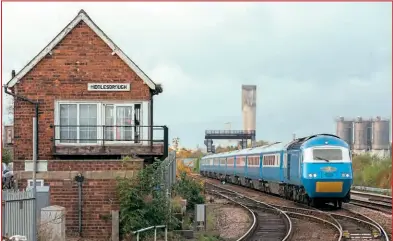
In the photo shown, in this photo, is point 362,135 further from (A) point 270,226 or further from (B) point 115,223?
(B) point 115,223

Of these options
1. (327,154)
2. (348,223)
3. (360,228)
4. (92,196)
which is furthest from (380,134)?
(92,196)

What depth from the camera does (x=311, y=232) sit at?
64.4ft

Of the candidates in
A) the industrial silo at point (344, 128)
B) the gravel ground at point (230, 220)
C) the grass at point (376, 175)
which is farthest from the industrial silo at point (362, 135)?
the gravel ground at point (230, 220)

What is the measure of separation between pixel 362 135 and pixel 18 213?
249ft

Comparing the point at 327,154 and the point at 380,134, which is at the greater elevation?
the point at 380,134

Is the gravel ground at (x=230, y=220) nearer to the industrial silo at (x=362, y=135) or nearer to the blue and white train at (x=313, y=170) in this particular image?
the blue and white train at (x=313, y=170)

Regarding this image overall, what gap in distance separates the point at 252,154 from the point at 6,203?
3003 cm

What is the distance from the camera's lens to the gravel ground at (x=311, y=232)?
18323 mm

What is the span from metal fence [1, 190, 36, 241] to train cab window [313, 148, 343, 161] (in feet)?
43.7

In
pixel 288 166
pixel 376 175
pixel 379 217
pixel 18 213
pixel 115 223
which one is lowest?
pixel 376 175

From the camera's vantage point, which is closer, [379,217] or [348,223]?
[348,223]

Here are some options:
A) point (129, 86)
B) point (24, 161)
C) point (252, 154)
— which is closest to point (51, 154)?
point (24, 161)

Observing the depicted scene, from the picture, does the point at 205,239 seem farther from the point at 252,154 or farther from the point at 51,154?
the point at 252,154

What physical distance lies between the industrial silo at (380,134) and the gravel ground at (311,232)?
6893cm
